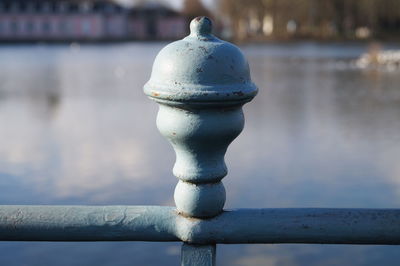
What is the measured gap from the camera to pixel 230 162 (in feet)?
26.1

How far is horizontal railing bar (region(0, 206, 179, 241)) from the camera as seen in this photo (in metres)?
1.68

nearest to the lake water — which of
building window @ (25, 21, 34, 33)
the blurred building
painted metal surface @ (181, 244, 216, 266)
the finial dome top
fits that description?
painted metal surface @ (181, 244, 216, 266)

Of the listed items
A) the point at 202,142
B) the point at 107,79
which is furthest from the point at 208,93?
the point at 107,79

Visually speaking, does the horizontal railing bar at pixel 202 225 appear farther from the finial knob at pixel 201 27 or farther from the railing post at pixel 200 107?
the finial knob at pixel 201 27

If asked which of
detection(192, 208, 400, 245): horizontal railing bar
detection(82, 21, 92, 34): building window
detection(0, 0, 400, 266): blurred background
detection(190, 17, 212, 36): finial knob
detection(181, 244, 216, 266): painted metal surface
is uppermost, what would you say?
detection(190, 17, 212, 36): finial knob

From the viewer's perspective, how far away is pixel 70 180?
712 cm

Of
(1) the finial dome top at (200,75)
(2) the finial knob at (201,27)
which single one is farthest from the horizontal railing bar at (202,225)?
(2) the finial knob at (201,27)

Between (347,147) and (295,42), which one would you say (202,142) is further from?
(295,42)

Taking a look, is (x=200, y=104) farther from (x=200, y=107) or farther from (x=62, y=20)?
(x=62, y=20)

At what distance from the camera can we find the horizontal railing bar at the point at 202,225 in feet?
5.42

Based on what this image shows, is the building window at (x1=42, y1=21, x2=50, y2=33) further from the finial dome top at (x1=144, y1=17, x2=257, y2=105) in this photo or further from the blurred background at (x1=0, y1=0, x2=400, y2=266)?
the finial dome top at (x1=144, y1=17, x2=257, y2=105)

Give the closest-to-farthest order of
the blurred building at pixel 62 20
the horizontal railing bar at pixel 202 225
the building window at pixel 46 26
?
1. the horizontal railing bar at pixel 202 225
2. the blurred building at pixel 62 20
3. the building window at pixel 46 26

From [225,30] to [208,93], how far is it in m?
78.6

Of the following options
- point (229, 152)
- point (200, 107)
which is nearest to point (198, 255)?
point (200, 107)
